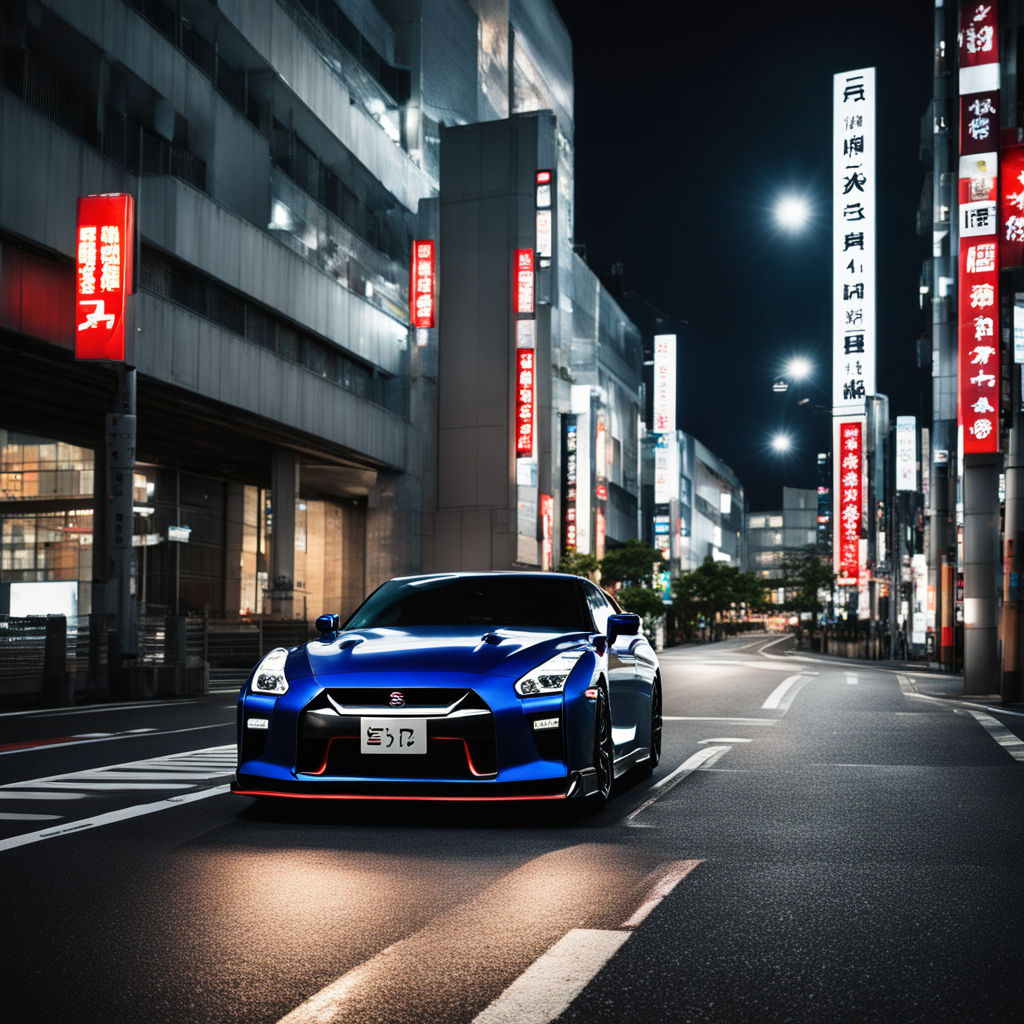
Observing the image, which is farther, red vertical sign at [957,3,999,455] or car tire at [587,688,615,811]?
red vertical sign at [957,3,999,455]

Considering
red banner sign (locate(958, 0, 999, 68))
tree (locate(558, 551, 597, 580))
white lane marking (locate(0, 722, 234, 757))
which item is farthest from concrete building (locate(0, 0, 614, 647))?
red banner sign (locate(958, 0, 999, 68))

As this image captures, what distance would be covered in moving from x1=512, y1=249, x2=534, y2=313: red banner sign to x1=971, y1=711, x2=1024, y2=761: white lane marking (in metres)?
37.6

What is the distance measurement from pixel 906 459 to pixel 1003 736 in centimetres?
7203

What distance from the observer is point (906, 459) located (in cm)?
8350

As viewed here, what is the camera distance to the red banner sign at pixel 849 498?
251 feet

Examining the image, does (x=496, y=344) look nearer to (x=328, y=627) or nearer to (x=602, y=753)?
(x=328, y=627)

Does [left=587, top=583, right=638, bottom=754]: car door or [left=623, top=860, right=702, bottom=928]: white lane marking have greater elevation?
[left=587, top=583, right=638, bottom=754]: car door

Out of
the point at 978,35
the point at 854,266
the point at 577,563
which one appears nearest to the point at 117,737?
the point at 978,35

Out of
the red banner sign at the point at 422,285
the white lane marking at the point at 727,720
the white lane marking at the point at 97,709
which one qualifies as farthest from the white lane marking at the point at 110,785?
the red banner sign at the point at 422,285

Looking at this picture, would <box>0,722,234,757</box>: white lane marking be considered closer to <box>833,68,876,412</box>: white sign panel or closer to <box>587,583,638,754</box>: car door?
<box>587,583,638,754</box>: car door

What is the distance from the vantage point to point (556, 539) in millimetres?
73688

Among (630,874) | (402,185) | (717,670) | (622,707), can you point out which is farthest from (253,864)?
(402,185)

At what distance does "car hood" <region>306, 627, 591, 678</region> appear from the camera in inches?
277

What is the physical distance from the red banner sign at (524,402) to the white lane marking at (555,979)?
48.3 metres
